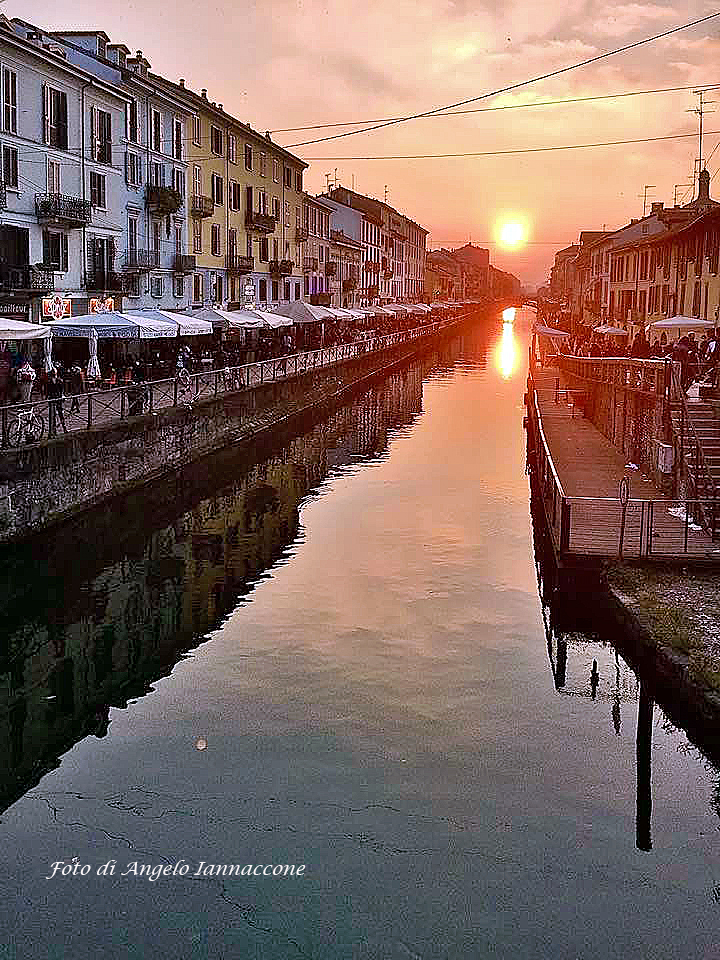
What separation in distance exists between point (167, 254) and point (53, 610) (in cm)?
2865

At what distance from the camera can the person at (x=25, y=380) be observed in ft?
87.4

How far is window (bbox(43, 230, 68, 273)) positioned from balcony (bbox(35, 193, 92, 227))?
426 millimetres

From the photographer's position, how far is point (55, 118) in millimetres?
34562

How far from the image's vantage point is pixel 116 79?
40.7m

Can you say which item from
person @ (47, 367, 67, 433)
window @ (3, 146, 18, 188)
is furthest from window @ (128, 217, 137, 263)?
person @ (47, 367, 67, 433)

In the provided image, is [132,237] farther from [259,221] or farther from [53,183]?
[259,221]

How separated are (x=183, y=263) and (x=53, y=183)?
12.3 m

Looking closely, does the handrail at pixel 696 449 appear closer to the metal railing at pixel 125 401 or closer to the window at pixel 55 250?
the metal railing at pixel 125 401

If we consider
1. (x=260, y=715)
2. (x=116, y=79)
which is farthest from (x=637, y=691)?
(x=116, y=79)

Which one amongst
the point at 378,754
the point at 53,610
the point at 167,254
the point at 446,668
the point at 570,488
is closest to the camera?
the point at 378,754

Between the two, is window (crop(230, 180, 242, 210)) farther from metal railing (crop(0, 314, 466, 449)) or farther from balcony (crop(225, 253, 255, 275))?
metal railing (crop(0, 314, 466, 449))

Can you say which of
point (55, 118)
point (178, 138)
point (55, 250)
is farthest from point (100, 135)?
point (178, 138)

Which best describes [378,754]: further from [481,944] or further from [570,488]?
[570,488]

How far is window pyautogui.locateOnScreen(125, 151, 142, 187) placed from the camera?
41.2 m
